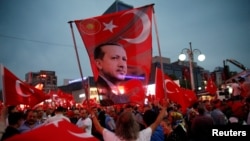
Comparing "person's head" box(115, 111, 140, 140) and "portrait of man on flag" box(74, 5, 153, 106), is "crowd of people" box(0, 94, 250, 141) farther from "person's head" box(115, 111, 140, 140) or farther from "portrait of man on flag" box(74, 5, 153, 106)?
"portrait of man on flag" box(74, 5, 153, 106)

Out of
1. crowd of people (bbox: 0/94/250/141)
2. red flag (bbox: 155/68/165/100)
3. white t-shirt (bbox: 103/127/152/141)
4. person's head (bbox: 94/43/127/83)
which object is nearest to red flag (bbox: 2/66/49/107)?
crowd of people (bbox: 0/94/250/141)

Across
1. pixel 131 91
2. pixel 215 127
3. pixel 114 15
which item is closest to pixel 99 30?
pixel 114 15

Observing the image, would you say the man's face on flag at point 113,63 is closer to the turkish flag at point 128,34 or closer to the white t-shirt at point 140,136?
the turkish flag at point 128,34

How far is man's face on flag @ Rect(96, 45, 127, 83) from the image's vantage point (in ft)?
20.0

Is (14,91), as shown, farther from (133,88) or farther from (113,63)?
(133,88)

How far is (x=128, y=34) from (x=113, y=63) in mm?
924

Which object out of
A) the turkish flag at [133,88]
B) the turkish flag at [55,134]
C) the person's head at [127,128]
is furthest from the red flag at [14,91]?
the turkish flag at [55,134]

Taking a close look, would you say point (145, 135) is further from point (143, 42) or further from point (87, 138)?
point (143, 42)

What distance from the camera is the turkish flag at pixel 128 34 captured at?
20.9 feet

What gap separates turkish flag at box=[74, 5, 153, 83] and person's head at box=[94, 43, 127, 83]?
0.10 metres

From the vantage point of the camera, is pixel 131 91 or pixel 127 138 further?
pixel 131 91

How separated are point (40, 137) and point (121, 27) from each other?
A: 15.2 ft

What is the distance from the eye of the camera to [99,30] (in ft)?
21.7

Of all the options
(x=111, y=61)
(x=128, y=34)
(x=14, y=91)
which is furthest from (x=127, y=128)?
(x=14, y=91)
